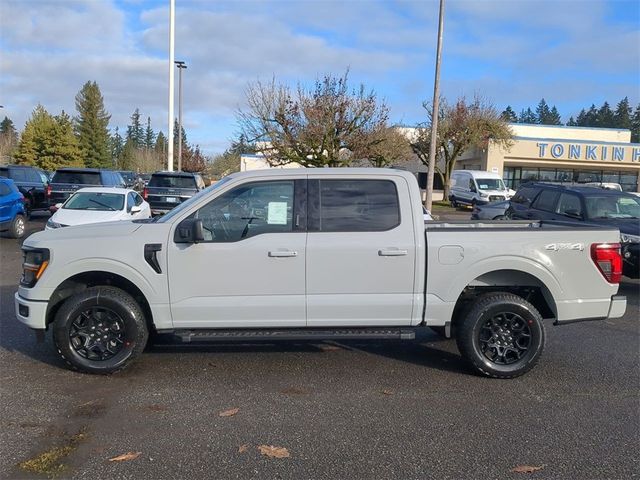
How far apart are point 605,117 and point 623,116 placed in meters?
3.12

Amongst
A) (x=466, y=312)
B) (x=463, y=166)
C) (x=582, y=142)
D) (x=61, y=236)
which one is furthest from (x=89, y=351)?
(x=463, y=166)

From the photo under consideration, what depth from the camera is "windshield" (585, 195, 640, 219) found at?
10.7m

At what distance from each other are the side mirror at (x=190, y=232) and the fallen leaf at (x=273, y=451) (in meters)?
1.92

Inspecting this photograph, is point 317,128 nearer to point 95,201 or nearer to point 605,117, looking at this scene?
point 95,201

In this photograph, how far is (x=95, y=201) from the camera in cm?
1338

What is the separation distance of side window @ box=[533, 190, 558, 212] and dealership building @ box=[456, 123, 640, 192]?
27.7 m

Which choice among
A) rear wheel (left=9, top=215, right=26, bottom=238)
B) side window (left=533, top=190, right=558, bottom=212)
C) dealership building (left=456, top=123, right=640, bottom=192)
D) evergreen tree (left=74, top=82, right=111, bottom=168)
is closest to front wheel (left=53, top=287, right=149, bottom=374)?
side window (left=533, top=190, right=558, bottom=212)

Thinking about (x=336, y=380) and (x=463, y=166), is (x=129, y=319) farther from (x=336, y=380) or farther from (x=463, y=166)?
(x=463, y=166)

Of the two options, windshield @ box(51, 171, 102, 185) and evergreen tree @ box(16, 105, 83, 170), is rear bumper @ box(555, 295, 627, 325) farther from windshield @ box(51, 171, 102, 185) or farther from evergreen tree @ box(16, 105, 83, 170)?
evergreen tree @ box(16, 105, 83, 170)

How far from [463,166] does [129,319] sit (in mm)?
46627

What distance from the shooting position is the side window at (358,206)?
5.18 meters

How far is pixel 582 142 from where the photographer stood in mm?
40094

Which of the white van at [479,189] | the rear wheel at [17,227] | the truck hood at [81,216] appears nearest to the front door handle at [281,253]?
the truck hood at [81,216]

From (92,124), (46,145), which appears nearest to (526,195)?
(46,145)
